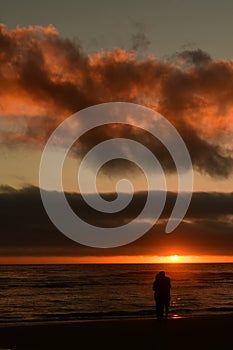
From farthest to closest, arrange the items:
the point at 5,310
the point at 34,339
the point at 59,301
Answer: the point at 59,301
the point at 5,310
the point at 34,339

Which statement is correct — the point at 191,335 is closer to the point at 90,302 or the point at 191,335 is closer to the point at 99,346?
the point at 99,346

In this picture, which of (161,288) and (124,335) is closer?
(124,335)

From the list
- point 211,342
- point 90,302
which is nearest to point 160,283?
point 211,342

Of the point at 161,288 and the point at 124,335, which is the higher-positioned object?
the point at 161,288

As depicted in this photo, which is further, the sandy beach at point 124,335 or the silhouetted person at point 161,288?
the silhouetted person at point 161,288

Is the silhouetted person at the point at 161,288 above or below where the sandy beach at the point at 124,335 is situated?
above

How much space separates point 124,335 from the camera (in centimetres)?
1867

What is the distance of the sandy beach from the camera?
54.4 feet

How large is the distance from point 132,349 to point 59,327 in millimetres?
5016

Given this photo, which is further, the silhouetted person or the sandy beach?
the silhouetted person

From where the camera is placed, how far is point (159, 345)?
16562 mm

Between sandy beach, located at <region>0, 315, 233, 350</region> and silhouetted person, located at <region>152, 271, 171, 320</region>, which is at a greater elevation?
silhouetted person, located at <region>152, 271, 171, 320</region>

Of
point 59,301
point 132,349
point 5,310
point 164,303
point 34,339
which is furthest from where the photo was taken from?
point 59,301

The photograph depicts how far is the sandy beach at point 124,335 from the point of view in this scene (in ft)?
54.4
